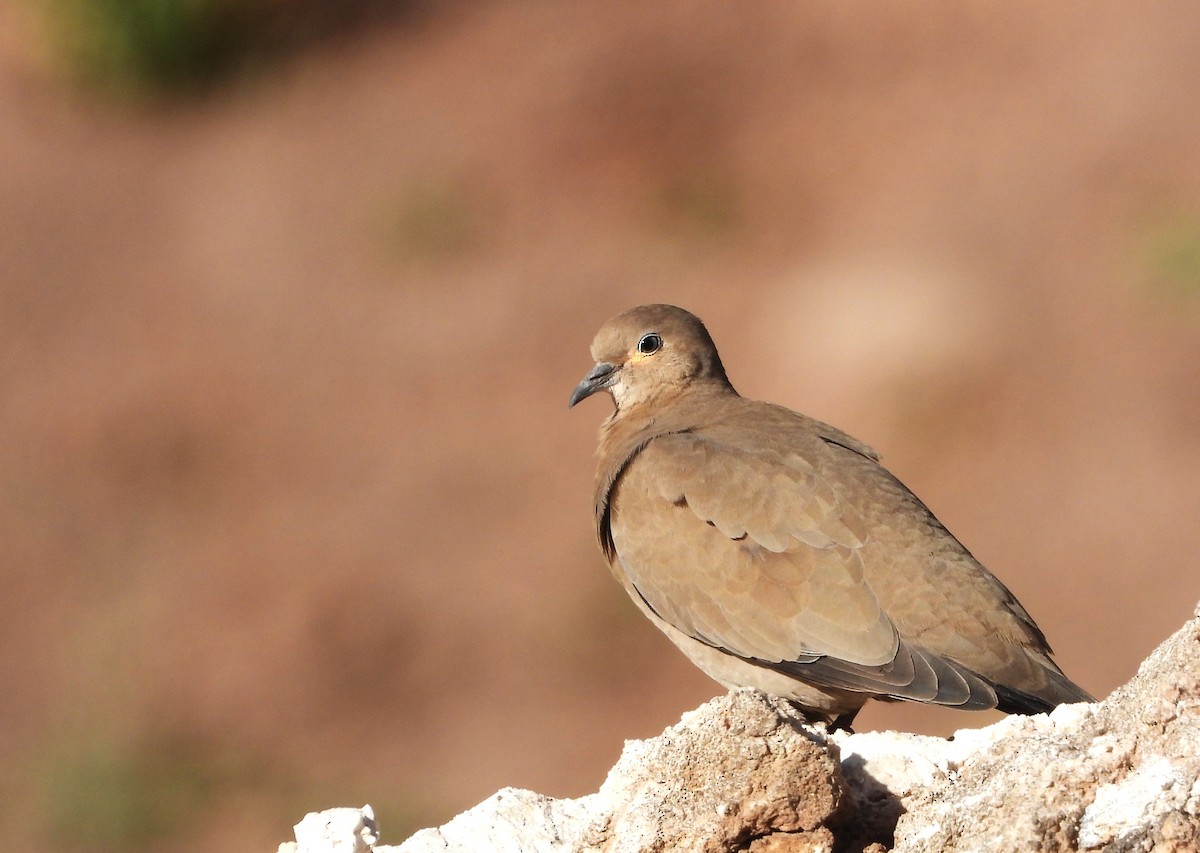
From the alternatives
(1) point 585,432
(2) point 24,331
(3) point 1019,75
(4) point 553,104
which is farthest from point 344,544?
(3) point 1019,75

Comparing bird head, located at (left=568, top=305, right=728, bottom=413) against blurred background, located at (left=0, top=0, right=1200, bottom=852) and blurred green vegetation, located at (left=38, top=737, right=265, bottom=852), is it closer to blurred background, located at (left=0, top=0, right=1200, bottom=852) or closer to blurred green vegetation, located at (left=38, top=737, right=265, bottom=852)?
blurred background, located at (left=0, top=0, right=1200, bottom=852)

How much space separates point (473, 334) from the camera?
15.4 metres

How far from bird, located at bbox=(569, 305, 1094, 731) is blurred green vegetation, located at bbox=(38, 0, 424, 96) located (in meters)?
15.0

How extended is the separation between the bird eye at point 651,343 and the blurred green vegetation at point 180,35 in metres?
14.2

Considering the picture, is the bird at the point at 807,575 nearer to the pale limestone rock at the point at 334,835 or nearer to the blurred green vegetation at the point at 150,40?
the pale limestone rock at the point at 334,835

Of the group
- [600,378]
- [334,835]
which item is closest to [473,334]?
[600,378]

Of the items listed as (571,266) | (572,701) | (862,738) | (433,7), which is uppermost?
(433,7)

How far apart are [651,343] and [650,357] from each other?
0.06 meters

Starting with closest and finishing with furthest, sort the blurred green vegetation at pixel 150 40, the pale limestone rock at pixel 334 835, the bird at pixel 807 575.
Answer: the pale limestone rock at pixel 334 835 → the bird at pixel 807 575 → the blurred green vegetation at pixel 150 40

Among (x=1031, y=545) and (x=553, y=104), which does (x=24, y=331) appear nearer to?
(x=553, y=104)

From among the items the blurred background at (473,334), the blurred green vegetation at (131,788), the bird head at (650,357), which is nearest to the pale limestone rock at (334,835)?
the bird head at (650,357)

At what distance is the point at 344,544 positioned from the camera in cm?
1362

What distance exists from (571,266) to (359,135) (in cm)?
413

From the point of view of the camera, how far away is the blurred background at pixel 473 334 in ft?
39.9
